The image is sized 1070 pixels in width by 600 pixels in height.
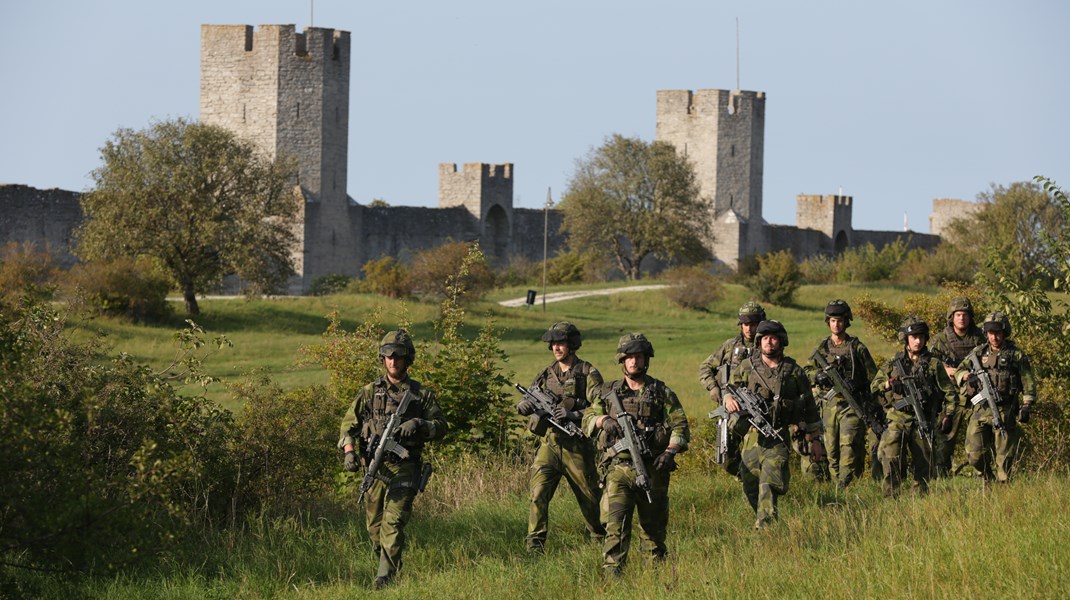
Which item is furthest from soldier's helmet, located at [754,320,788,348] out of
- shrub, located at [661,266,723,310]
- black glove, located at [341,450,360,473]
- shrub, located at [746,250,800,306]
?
shrub, located at [746,250,800,306]

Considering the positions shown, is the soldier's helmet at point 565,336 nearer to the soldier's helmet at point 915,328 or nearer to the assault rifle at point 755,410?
the assault rifle at point 755,410

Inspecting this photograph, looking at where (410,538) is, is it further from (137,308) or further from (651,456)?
(137,308)

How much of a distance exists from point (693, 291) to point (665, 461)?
36631 millimetres

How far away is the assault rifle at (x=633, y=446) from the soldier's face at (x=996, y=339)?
157 inches

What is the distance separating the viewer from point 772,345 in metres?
10.5

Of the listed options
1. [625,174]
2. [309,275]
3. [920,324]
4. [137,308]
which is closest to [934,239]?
[625,174]

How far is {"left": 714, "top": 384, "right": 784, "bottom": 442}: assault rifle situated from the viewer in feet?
33.9

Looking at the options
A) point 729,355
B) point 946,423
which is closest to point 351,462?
point 729,355

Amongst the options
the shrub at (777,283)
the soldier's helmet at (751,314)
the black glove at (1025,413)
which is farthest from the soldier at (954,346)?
the shrub at (777,283)

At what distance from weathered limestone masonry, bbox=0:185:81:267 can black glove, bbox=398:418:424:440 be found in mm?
36534

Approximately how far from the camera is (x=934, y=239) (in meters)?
78.9

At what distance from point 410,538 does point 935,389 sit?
4.45 m

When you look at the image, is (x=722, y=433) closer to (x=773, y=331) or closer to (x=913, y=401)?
(x=773, y=331)

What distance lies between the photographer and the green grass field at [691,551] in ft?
27.3
